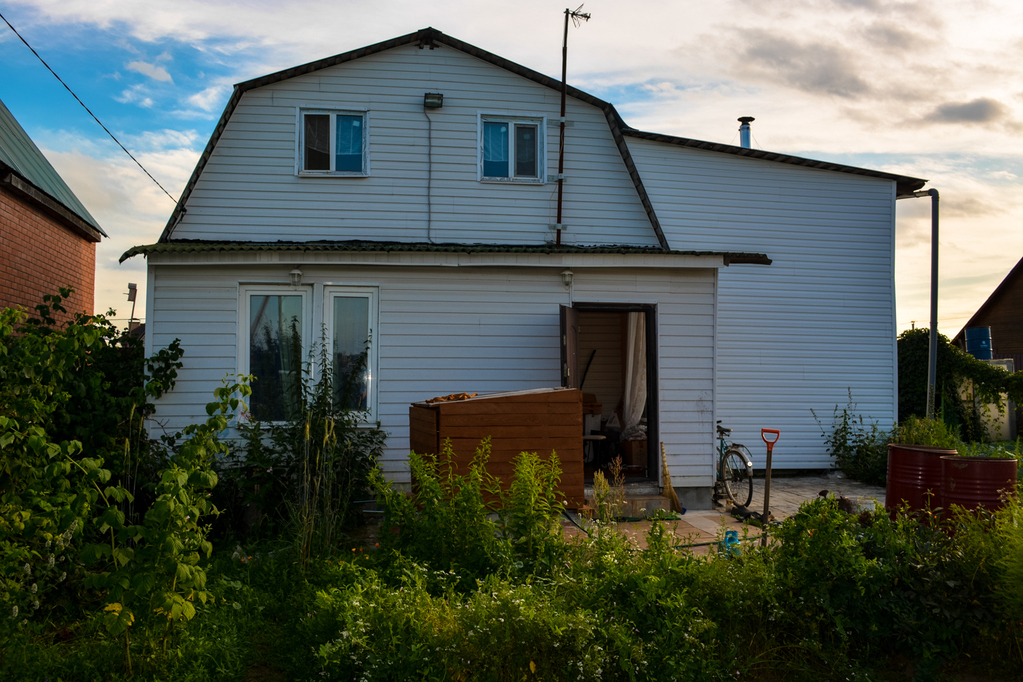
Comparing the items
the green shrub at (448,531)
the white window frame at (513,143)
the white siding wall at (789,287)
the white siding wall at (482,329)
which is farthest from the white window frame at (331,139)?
the green shrub at (448,531)

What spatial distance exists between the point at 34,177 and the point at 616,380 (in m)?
10.8

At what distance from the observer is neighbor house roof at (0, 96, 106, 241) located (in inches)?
442

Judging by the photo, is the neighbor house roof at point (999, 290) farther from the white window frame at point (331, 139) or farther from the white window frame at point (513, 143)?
the white window frame at point (331, 139)

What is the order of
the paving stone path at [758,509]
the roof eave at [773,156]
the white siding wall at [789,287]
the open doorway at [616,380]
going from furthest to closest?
the white siding wall at [789,287] → the roof eave at [773,156] → the open doorway at [616,380] → the paving stone path at [758,509]

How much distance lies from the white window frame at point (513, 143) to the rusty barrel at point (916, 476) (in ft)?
19.3

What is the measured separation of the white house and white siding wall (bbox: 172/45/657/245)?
0.03 metres

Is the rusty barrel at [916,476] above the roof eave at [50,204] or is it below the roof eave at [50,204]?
below

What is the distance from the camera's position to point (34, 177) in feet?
40.8

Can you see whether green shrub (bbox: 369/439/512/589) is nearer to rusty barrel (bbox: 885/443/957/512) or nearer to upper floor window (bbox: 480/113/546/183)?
rusty barrel (bbox: 885/443/957/512)

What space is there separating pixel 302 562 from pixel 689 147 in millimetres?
9719

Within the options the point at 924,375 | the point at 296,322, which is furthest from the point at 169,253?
the point at 924,375

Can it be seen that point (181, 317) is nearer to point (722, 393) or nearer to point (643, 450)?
point (643, 450)

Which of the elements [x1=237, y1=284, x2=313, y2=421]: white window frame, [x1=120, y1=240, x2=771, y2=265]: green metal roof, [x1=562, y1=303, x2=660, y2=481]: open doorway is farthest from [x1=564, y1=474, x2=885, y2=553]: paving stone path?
[x1=237, y1=284, x2=313, y2=421]: white window frame

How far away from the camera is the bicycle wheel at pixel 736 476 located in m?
8.86
